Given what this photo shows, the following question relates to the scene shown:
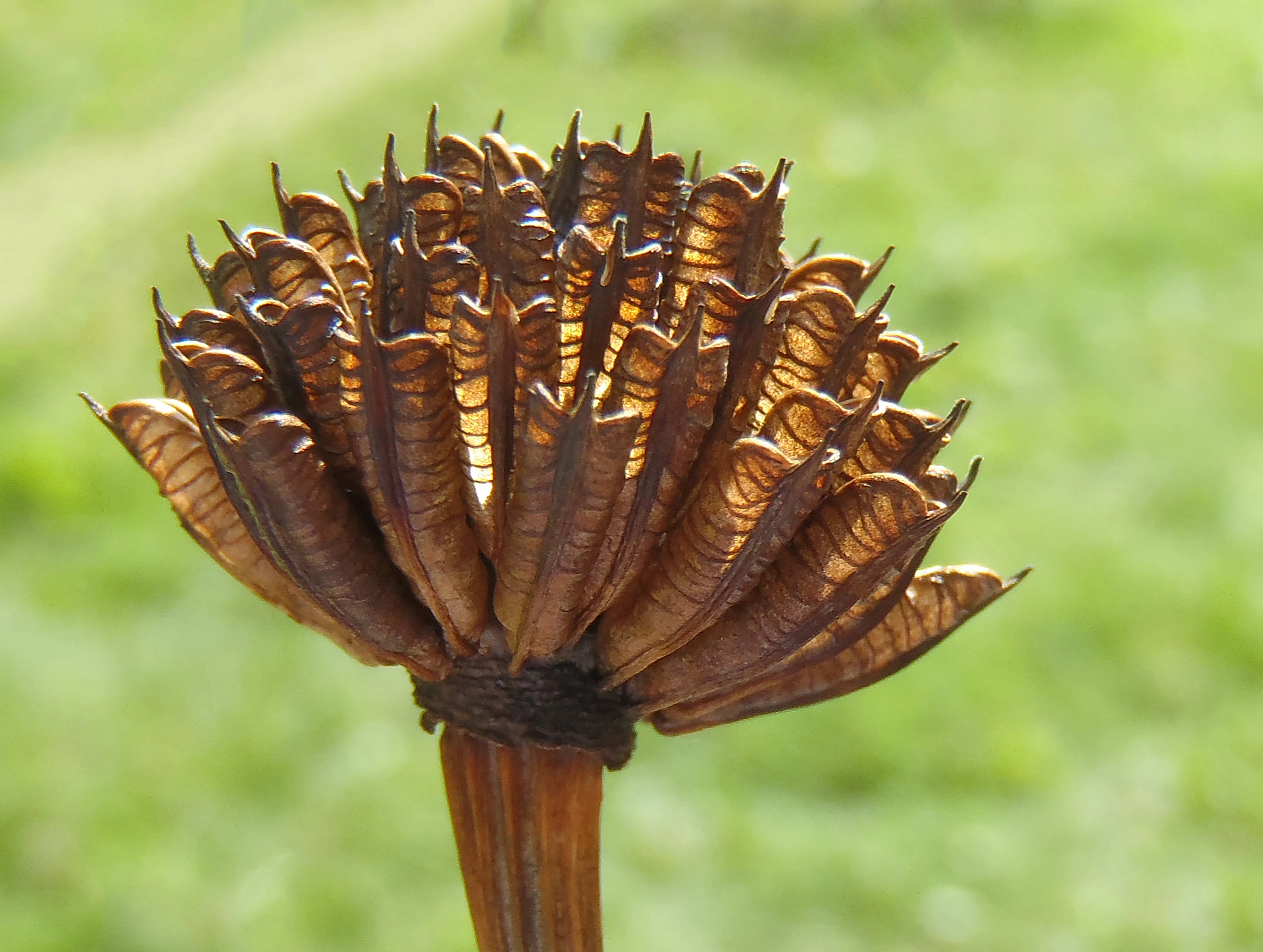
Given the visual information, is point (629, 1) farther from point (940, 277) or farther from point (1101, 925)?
point (1101, 925)

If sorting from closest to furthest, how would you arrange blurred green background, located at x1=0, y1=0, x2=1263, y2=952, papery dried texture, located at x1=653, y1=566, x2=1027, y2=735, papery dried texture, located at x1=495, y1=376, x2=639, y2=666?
papery dried texture, located at x1=495, y1=376, x2=639, y2=666, papery dried texture, located at x1=653, y1=566, x2=1027, y2=735, blurred green background, located at x1=0, y1=0, x2=1263, y2=952

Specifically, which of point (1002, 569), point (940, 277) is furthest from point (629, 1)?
point (1002, 569)

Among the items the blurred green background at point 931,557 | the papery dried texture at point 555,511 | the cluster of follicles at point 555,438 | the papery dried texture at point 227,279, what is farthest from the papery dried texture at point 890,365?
the blurred green background at point 931,557

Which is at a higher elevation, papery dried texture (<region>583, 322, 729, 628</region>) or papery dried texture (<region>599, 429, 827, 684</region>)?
papery dried texture (<region>583, 322, 729, 628</region>)

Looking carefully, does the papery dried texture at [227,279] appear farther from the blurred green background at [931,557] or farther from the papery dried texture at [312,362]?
the blurred green background at [931,557]

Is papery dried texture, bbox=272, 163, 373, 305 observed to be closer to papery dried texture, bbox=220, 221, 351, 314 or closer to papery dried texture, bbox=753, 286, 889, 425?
papery dried texture, bbox=220, 221, 351, 314

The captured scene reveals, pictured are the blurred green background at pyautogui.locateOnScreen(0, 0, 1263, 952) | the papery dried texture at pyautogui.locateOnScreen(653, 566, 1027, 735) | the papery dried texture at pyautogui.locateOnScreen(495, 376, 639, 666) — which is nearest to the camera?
the papery dried texture at pyautogui.locateOnScreen(495, 376, 639, 666)

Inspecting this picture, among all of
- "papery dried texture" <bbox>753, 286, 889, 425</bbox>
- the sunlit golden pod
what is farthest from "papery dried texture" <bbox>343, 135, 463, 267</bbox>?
"papery dried texture" <bbox>753, 286, 889, 425</bbox>

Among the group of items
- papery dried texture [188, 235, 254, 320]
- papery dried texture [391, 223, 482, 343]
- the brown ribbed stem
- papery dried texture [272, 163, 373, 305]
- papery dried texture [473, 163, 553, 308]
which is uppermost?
papery dried texture [272, 163, 373, 305]
